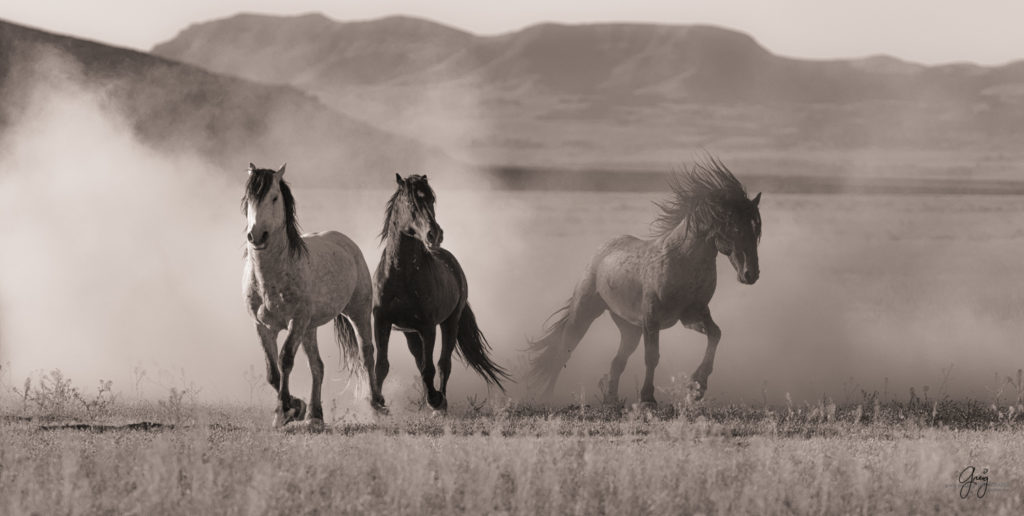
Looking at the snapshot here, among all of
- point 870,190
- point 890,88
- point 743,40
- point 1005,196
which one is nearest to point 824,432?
point 1005,196

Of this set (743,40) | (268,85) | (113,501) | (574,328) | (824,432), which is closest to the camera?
(113,501)

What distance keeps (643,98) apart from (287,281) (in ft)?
432

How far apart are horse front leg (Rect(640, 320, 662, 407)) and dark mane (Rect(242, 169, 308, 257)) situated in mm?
3938

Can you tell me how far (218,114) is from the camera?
89312mm

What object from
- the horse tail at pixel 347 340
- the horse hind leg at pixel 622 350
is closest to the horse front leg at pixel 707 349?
the horse hind leg at pixel 622 350

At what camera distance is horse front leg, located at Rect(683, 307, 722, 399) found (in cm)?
1633

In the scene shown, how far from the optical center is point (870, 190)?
73.9 metres

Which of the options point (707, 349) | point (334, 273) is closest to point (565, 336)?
point (707, 349)

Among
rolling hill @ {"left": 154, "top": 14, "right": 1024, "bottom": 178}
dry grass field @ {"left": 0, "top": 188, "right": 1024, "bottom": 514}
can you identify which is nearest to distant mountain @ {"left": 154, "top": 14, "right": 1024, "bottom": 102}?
rolling hill @ {"left": 154, "top": 14, "right": 1024, "bottom": 178}

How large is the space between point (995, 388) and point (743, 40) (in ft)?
485

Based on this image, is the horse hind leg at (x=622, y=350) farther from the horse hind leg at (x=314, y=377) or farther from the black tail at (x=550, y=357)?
the horse hind leg at (x=314, y=377)

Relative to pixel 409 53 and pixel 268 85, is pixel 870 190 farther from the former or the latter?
pixel 409 53

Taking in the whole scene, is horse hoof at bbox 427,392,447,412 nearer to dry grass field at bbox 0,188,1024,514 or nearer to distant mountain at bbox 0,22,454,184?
dry grass field at bbox 0,188,1024,514

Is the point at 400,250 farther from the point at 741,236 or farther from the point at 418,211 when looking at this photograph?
the point at 741,236
